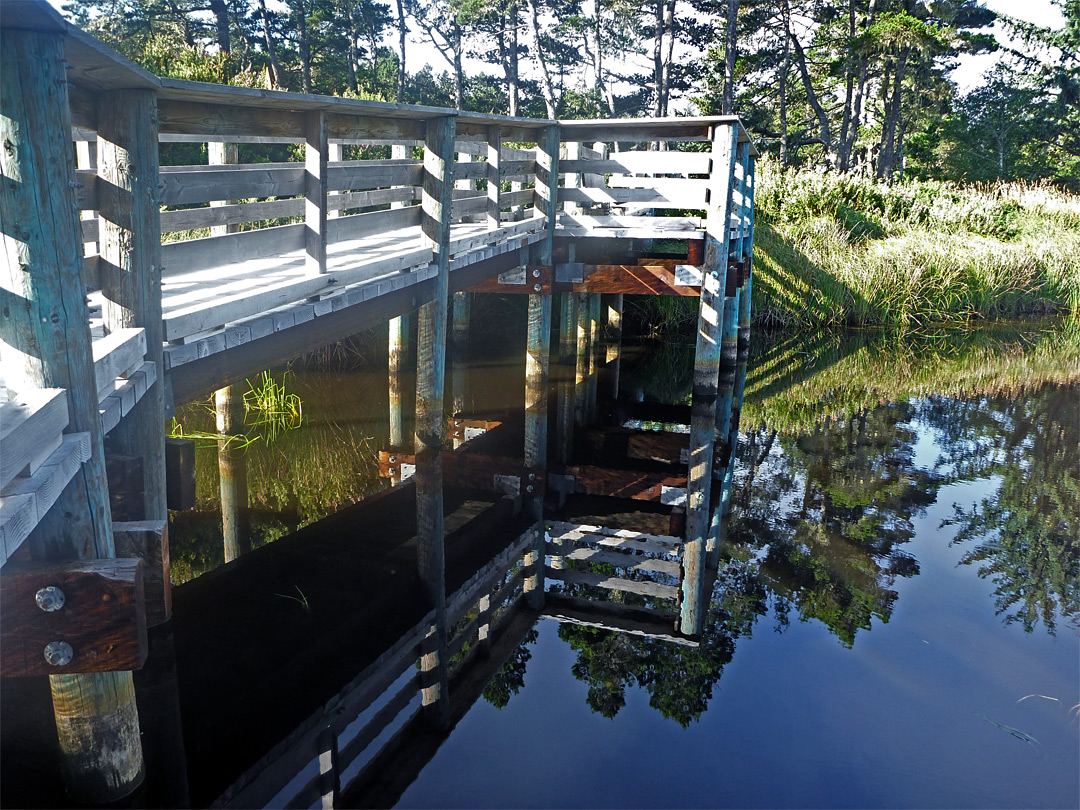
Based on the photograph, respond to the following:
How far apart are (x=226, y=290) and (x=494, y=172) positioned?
3.70 meters

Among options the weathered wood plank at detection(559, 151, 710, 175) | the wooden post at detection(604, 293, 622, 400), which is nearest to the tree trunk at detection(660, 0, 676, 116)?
the wooden post at detection(604, 293, 622, 400)

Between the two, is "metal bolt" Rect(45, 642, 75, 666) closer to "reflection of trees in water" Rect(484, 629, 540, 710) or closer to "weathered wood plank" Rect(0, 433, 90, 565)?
"weathered wood plank" Rect(0, 433, 90, 565)

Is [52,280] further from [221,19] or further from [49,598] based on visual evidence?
[221,19]

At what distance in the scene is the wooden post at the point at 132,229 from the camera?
3205mm

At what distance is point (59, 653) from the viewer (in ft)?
8.54

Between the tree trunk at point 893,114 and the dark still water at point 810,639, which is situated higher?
the tree trunk at point 893,114

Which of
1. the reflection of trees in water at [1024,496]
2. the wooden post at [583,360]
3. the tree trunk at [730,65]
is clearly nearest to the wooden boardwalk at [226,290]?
the wooden post at [583,360]

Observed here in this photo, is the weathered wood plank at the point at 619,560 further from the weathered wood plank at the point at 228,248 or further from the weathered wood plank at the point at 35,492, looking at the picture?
the weathered wood plank at the point at 35,492

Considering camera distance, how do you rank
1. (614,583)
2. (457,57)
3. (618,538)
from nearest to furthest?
(614,583), (618,538), (457,57)

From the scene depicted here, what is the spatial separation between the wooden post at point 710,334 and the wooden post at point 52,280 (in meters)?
4.70

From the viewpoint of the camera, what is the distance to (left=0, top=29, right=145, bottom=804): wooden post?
7.79 ft

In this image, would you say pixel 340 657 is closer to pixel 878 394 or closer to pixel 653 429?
pixel 653 429

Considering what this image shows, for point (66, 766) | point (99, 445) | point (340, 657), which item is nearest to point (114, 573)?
point (99, 445)

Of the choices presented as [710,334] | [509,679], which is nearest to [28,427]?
[509,679]
